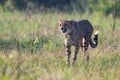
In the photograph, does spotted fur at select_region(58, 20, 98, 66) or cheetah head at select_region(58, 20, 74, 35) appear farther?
spotted fur at select_region(58, 20, 98, 66)

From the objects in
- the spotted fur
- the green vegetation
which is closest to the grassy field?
the green vegetation

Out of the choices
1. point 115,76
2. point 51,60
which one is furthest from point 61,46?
point 115,76

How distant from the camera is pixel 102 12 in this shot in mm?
27641

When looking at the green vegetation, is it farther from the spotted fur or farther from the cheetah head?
the cheetah head

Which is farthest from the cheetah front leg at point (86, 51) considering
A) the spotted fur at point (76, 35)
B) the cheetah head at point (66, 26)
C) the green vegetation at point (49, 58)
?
the cheetah head at point (66, 26)

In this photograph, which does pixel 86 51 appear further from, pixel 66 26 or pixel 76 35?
pixel 66 26

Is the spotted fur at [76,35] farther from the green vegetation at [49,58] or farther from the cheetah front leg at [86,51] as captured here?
the green vegetation at [49,58]

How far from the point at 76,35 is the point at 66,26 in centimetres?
60

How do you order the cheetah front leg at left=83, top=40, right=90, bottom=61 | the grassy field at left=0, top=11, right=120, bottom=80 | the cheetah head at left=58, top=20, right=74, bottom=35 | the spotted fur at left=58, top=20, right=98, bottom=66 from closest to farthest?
the grassy field at left=0, top=11, right=120, bottom=80 → the cheetah head at left=58, top=20, right=74, bottom=35 → the spotted fur at left=58, top=20, right=98, bottom=66 → the cheetah front leg at left=83, top=40, right=90, bottom=61

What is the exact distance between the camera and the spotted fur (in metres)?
10.5

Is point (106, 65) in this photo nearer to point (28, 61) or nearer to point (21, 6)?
point (28, 61)

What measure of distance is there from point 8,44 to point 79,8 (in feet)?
66.8

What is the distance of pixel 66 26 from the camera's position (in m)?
10.5

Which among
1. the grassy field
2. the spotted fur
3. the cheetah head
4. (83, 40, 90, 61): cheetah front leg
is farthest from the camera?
(83, 40, 90, 61): cheetah front leg
